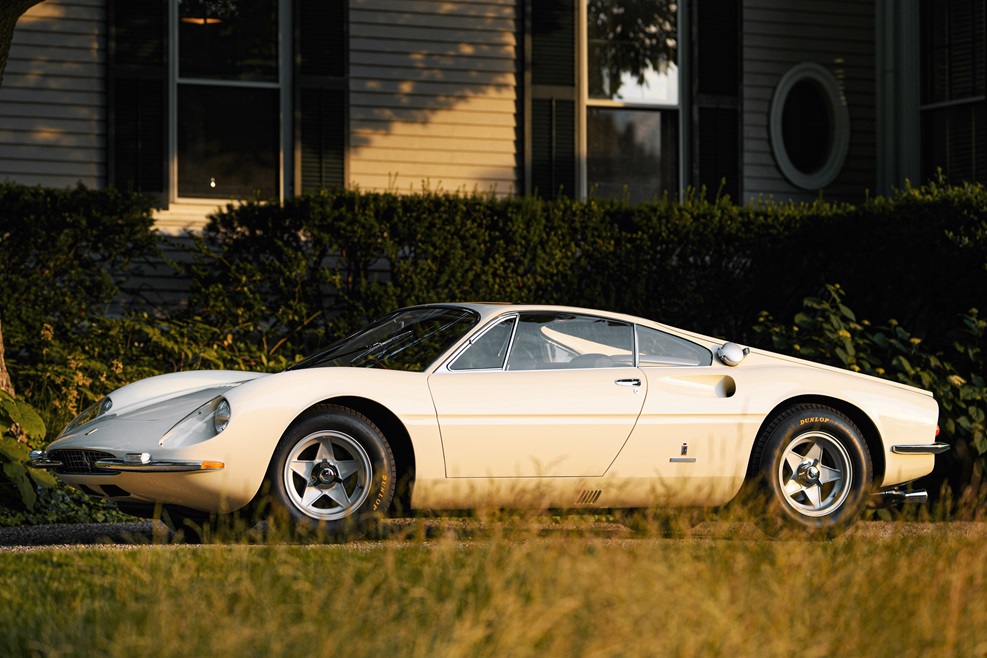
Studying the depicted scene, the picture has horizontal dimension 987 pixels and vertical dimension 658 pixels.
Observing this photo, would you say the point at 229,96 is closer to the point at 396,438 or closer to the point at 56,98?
the point at 56,98

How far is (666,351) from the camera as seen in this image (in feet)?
23.9

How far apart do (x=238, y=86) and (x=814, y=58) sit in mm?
6261

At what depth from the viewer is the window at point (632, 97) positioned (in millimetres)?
13922

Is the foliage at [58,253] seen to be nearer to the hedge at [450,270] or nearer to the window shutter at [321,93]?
the hedge at [450,270]

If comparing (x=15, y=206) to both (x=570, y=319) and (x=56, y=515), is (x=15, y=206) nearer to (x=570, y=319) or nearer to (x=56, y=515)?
(x=56, y=515)

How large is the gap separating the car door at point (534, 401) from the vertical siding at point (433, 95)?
5958mm

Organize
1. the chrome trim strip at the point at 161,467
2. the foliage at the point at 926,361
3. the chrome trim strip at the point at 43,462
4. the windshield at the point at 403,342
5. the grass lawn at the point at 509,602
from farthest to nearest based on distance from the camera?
the foliage at the point at 926,361 → the windshield at the point at 403,342 → the chrome trim strip at the point at 43,462 → the chrome trim strip at the point at 161,467 → the grass lawn at the point at 509,602

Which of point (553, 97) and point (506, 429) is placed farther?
point (553, 97)

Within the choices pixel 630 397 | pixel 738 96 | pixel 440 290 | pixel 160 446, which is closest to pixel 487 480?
pixel 630 397

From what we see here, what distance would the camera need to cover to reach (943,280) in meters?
10.5

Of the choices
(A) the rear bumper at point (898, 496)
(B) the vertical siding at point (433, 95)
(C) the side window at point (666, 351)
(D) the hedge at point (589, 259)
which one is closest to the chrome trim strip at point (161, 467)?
(C) the side window at point (666, 351)

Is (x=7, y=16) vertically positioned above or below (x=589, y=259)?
above

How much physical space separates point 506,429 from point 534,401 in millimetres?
222

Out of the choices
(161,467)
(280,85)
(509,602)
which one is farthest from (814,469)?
(280,85)
